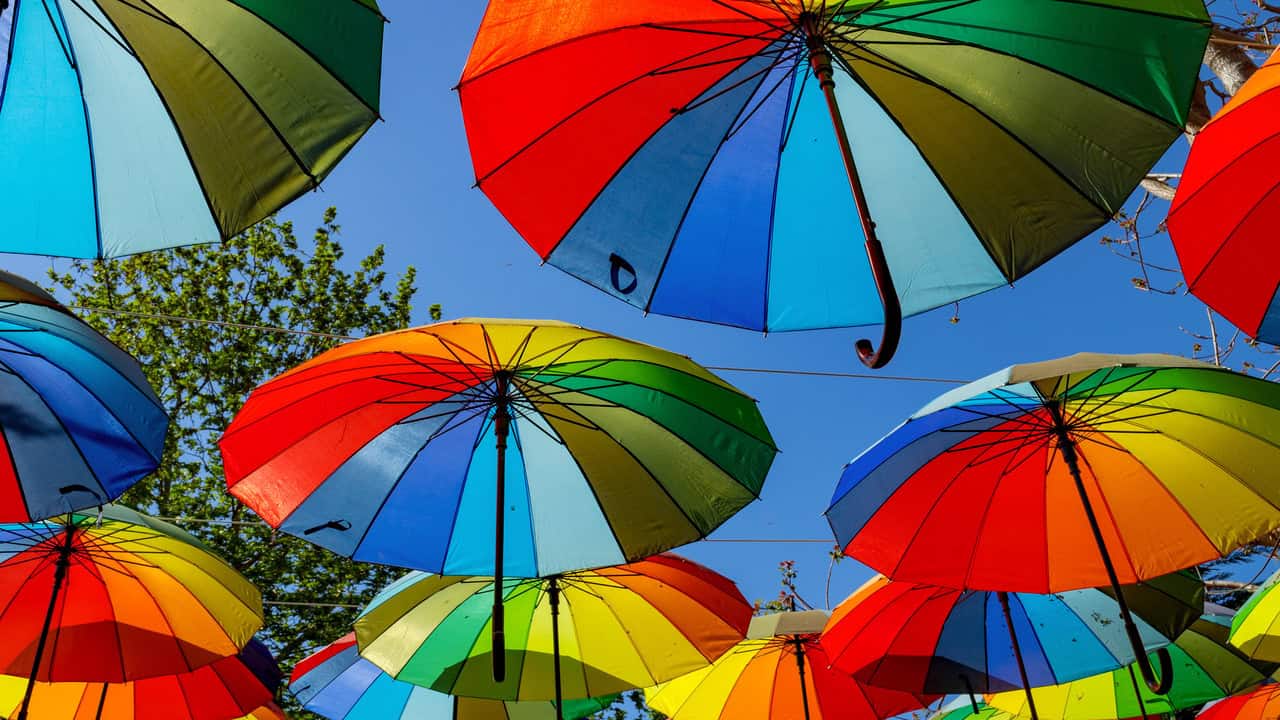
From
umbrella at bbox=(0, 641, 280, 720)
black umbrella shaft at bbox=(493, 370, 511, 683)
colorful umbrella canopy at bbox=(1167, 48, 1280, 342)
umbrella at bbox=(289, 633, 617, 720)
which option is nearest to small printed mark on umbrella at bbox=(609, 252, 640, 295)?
black umbrella shaft at bbox=(493, 370, 511, 683)

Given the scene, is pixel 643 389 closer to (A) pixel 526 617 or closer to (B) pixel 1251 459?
(A) pixel 526 617

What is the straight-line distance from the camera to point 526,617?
580 cm

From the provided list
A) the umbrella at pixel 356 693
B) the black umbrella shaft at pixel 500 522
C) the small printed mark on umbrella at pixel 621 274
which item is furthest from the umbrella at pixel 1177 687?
the small printed mark on umbrella at pixel 621 274

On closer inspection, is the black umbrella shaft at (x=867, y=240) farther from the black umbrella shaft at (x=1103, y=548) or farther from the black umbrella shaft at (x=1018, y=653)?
the black umbrella shaft at (x=1018, y=653)

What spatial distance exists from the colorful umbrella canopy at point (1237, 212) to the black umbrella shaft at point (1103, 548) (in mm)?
932

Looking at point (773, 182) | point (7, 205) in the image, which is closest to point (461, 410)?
point (773, 182)

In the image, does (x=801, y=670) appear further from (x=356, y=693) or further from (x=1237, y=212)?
(x=1237, y=212)

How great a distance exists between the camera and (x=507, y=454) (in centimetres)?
→ 469

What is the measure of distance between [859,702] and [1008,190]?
435 centimetres

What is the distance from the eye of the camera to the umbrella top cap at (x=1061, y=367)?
3.90m

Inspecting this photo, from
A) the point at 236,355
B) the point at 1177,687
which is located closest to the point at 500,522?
the point at 1177,687

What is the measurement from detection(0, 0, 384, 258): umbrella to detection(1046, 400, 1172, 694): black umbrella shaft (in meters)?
3.42

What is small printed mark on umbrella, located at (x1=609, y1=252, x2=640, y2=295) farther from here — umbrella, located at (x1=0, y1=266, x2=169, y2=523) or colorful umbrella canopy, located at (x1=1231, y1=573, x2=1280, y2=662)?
colorful umbrella canopy, located at (x1=1231, y1=573, x2=1280, y2=662)

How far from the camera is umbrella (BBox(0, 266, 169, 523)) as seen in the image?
3648mm
